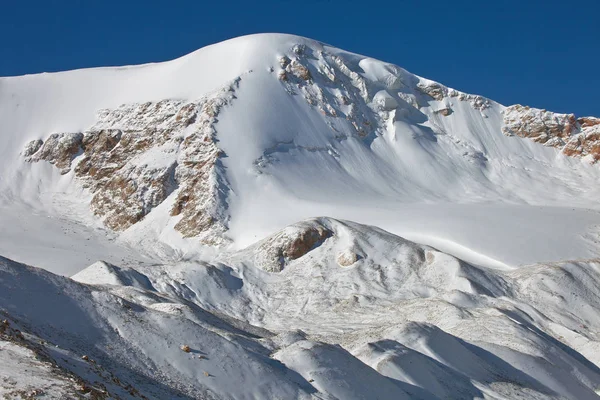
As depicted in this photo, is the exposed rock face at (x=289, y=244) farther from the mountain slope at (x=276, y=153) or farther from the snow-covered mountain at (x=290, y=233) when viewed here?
the mountain slope at (x=276, y=153)

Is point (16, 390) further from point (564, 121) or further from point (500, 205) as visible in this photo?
point (564, 121)

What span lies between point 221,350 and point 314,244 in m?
32.5

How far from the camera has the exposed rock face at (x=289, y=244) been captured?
5341 cm

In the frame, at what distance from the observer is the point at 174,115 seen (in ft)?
270

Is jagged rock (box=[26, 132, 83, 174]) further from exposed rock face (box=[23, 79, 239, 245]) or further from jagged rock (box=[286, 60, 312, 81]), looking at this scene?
jagged rock (box=[286, 60, 312, 81])

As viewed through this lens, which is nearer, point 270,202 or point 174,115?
point 270,202

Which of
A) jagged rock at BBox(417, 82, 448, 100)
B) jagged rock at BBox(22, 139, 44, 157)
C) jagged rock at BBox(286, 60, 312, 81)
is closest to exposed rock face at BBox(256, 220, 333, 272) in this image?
jagged rock at BBox(286, 60, 312, 81)

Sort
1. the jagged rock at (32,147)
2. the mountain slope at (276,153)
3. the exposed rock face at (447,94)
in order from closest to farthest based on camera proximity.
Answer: the mountain slope at (276,153), the jagged rock at (32,147), the exposed rock face at (447,94)

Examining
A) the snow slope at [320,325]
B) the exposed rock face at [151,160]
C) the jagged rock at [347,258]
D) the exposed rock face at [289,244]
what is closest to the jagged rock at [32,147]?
the exposed rock face at [151,160]

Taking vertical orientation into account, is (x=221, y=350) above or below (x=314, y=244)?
below

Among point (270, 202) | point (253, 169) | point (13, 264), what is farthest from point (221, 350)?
point (253, 169)

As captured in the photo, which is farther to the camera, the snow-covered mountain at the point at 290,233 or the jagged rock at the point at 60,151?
the jagged rock at the point at 60,151

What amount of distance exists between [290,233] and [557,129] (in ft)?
191

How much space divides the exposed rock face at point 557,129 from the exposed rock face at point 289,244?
170ft
